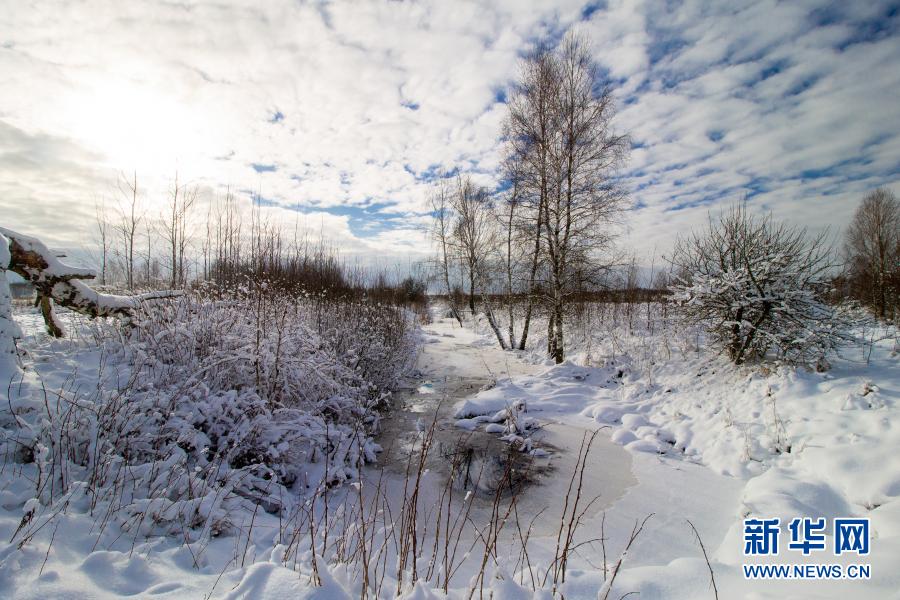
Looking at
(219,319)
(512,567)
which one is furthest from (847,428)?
(219,319)

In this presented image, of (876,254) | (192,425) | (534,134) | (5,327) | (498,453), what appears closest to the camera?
(5,327)

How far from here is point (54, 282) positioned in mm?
5086

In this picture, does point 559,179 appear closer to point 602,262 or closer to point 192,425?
point 602,262

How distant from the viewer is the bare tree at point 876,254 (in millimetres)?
12352

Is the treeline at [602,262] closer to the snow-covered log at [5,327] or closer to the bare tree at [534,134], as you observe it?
the bare tree at [534,134]

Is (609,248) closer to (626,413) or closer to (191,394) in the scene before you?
(626,413)

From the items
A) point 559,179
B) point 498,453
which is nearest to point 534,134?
point 559,179

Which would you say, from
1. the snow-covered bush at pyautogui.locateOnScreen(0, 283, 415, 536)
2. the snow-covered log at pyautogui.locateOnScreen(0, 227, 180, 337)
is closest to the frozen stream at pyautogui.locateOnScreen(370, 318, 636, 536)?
the snow-covered bush at pyautogui.locateOnScreen(0, 283, 415, 536)

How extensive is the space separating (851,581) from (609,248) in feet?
26.9

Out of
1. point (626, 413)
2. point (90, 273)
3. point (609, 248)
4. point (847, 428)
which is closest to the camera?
point (847, 428)

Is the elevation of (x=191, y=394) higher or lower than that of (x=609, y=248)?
lower

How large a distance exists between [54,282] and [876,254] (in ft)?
87.8

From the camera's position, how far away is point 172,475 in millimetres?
3322

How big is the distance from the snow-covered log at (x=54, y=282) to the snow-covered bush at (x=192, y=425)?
376 millimetres
